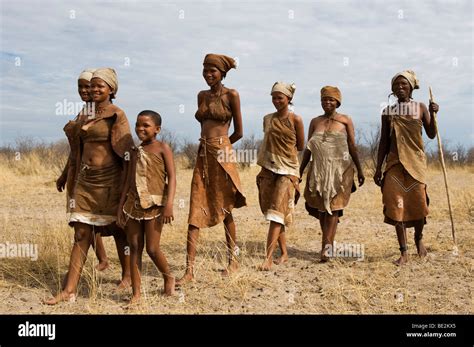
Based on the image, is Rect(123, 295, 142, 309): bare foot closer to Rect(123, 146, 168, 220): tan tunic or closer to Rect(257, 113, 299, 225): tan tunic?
Rect(123, 146, 168, 220): tan tunic

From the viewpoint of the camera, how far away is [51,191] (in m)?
13.5

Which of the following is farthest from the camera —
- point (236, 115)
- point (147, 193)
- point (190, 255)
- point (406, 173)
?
point (406, 173)

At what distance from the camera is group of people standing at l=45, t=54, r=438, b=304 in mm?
4727

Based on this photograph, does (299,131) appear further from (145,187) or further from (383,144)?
(145,187)

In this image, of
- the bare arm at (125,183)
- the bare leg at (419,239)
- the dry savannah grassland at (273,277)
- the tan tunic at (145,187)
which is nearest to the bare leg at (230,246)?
the dry savannah grassland at (273,277)

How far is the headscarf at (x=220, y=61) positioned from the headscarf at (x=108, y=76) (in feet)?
3.43

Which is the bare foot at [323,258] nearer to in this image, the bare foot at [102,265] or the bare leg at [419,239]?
the bare leg at [419,239]

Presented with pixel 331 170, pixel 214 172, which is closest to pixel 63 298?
pixel 214 172

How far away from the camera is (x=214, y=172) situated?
226 inches

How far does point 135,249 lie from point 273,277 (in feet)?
5.48

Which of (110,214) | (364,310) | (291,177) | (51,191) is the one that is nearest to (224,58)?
(291,177)

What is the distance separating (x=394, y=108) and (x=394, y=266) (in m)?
1.80

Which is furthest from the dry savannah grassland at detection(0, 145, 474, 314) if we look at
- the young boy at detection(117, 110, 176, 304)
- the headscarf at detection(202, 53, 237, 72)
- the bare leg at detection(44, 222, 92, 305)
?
the headscarf at detection(202, 53, 237, 72)

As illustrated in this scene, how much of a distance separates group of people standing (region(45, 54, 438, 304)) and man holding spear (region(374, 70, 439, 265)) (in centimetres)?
1
